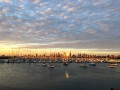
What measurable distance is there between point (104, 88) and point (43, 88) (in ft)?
62.9

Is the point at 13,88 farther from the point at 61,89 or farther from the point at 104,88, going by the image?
the point at 104,88

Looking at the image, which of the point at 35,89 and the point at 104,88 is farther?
the point at 104,88

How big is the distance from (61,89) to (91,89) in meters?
9.21

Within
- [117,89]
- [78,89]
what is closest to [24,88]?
[78,89]

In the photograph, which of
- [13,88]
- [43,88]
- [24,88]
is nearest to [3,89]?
[13,88]

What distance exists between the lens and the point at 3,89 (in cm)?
3241

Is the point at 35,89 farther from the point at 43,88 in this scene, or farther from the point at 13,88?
the point at 13,88

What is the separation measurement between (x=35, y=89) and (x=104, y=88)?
21.5m

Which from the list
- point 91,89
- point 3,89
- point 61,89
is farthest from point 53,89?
point 3,89

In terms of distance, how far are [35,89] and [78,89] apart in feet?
42.6

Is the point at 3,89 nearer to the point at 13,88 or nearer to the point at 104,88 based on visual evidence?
the point at 13,88

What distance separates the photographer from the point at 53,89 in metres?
33.5

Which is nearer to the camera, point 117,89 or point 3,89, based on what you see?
point 3,89

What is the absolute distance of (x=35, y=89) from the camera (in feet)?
110
